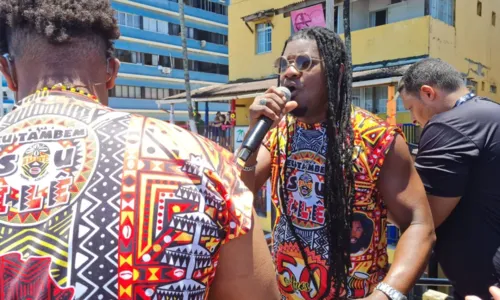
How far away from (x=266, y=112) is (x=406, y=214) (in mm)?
742

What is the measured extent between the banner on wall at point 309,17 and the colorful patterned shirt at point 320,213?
10.5 meters

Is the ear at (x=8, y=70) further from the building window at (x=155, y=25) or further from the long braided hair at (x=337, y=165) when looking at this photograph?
the building window at (x=155, y=25)

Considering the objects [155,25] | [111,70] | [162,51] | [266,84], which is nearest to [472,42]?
[266,84]

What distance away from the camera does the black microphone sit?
1624mm

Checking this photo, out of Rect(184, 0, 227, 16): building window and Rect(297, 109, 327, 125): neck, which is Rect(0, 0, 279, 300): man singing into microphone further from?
Rect(184, 0, 227, 16): building window

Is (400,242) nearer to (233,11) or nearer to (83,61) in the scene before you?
(83,61)

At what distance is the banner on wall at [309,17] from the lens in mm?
12125

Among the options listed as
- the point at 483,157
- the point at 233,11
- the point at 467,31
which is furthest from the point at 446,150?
the point at 233,11

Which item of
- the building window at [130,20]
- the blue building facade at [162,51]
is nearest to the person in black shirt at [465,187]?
the blue building facade at [162,51]

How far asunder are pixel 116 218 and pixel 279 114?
3.17 ft

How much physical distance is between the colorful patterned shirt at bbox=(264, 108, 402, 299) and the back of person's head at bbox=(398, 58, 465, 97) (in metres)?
0.39

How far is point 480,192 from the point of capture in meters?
1.93

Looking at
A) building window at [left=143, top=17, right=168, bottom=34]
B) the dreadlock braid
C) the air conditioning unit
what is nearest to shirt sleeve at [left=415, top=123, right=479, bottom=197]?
the dreadlock braid

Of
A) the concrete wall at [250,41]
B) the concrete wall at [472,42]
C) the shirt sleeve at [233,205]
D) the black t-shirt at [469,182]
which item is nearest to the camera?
the shirt sleeve at [233,205]
